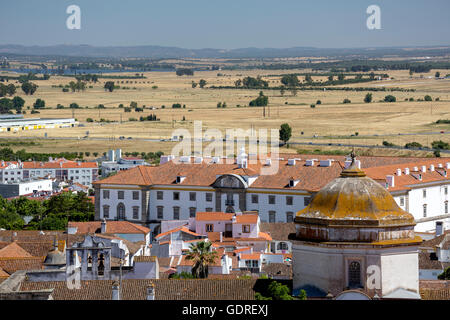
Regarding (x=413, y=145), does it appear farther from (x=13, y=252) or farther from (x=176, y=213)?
(x=13, y=252)

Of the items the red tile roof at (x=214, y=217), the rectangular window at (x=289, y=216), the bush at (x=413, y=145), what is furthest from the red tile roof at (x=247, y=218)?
the bush at (x=413, y=145)

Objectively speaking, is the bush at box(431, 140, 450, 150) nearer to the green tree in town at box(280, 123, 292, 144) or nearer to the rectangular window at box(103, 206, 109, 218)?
the green tree in town at box(280, 123, 292, 144)

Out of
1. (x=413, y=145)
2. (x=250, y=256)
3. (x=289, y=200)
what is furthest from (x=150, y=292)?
(x=413, y=145)

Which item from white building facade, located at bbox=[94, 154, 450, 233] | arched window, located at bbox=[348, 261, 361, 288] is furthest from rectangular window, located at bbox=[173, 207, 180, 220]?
arched window, located at bbox=[348, 261, 361, 288]

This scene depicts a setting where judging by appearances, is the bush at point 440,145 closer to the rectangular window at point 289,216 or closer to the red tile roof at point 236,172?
the red tile roof at point 236,172
